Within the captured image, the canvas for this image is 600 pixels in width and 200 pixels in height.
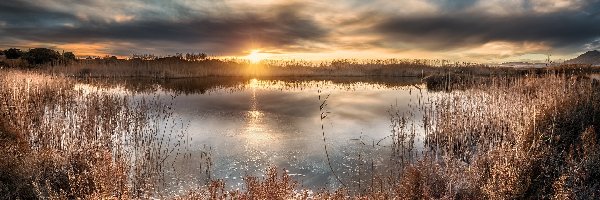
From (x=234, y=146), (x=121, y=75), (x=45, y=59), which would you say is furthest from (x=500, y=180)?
(x=45, y=59)

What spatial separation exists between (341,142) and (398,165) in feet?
9.31

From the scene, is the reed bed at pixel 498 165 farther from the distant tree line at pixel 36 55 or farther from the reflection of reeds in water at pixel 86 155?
the distant tree line at pixel 36 55

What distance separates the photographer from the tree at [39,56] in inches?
1932

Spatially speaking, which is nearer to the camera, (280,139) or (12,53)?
(280,139)

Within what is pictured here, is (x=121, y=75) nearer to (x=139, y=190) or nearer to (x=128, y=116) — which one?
(x=128, y=116)

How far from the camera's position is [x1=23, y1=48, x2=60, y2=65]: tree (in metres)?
49.1

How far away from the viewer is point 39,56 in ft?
165

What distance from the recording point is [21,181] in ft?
21.8

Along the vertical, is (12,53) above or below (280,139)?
above

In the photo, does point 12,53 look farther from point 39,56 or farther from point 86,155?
point 86,155

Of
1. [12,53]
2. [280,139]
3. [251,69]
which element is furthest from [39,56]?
[280,139]

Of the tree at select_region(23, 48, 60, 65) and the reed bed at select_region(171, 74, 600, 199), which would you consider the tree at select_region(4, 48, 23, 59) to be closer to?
the tree at select_region(23, 48, 60, 65)

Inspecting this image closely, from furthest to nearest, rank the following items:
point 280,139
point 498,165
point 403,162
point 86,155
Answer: point 280,139 < point 403,162 < point 86,155 < point 498,165

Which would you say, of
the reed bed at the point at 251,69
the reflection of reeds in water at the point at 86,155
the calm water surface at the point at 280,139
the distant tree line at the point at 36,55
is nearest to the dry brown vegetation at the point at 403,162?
the reflection of reeds in water at the point at 86,155
